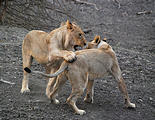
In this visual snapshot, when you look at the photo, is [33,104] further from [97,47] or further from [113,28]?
[113,28]

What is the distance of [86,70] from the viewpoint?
5.36m

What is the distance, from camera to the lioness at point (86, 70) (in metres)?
5.14

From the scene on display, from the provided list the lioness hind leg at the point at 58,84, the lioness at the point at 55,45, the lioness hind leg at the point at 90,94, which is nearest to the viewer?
the lioness hind leg at the point at 58,84

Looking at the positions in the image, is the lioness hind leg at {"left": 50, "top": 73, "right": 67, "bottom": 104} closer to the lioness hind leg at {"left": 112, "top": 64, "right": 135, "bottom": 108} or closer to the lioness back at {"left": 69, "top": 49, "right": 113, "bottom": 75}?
the lioness back at {"left": 69, "top": 49, "right": 113, "bottom": 75}

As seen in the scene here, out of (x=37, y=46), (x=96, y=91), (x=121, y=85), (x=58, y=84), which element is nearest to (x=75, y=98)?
(x=58, y=84)

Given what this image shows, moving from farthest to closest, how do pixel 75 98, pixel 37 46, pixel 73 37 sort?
1. pixel 37 46
2. pixel 73 37
3. pixel 75 98

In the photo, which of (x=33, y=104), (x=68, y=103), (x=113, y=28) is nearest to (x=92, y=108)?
(x=68, y=103)

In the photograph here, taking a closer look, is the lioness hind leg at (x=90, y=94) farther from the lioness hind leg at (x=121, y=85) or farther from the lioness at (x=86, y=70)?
the lioness hind leg at (x=121, y=85)

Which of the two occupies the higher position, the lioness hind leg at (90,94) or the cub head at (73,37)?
the cub head at (73,37)

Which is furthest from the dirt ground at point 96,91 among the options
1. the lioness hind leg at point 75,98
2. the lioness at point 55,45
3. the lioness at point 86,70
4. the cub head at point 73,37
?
the cub head at point 73,37

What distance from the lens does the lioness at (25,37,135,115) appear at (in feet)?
16.9

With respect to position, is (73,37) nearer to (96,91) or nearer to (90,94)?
(90,94)

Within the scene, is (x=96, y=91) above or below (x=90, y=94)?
below

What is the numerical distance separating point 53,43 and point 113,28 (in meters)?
9.20
